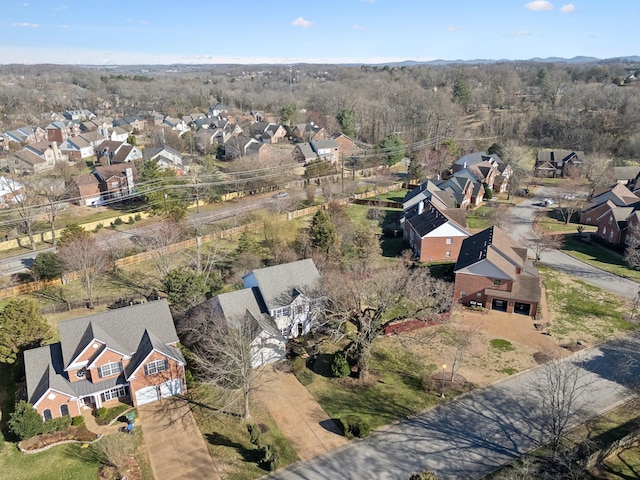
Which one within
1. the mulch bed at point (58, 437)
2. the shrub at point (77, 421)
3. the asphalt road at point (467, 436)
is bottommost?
the asphalt road at point (467, 436)

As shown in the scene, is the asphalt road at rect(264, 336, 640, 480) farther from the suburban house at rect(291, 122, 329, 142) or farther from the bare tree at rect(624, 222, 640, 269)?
the suburban house at rect(291, 122, 329, 142)

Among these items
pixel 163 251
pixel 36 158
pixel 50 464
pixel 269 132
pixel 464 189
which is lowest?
pixel 50 464

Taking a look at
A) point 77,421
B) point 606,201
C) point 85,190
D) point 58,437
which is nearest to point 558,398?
point 77,421

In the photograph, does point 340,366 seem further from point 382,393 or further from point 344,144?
point 344,144

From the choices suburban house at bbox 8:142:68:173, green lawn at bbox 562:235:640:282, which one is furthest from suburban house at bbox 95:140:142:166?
green lawn at bbox 562:235:640:282

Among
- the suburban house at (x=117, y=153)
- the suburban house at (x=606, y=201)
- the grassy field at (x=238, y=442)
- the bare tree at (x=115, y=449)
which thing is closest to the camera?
the bare tree at (x=115, y=449)

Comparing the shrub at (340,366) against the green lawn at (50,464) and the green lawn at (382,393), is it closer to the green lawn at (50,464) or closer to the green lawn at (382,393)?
the green lawn at (382,393)

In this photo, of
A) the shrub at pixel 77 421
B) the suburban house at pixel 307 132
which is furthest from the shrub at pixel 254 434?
the suburban house at pixel 307 132
